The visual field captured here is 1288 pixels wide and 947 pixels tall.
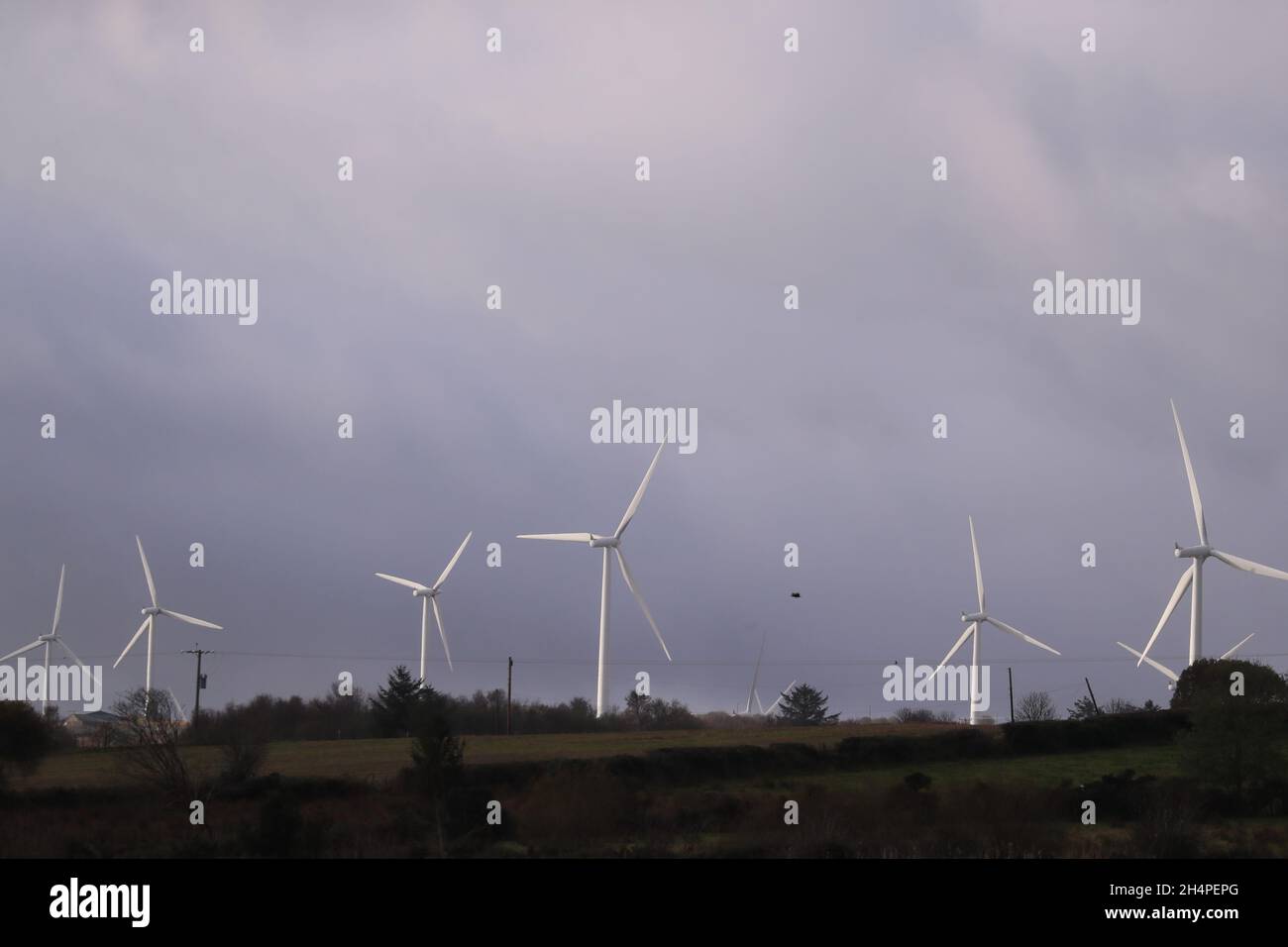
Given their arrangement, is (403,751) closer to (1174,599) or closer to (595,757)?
(595,757)

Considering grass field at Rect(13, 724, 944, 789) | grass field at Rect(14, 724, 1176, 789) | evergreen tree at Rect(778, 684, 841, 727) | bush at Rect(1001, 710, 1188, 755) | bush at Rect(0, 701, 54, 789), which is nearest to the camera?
grass field at Rect(14, 724, 1176, 789)

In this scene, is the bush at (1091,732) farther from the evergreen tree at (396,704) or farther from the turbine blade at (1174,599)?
the evergreen tree at (396,704)

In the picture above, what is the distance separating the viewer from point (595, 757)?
7894 cm

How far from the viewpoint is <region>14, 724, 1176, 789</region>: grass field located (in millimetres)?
76688

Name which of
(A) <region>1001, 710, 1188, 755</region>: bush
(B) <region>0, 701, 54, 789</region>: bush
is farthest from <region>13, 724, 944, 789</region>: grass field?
(A) <region>1001, 710, 1188, 755</region>: bush

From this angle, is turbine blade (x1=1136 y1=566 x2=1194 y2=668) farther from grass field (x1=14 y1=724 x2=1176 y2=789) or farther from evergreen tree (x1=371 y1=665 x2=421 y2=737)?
evergreen tree (x1=371 y1=665 x2=421 y2=737)

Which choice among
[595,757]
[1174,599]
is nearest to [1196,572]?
[1174,599]

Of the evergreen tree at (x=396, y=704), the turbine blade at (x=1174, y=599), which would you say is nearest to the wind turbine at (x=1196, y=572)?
the turbine blade at (x=1174, y=599)

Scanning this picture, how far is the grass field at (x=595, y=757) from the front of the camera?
252 feet
